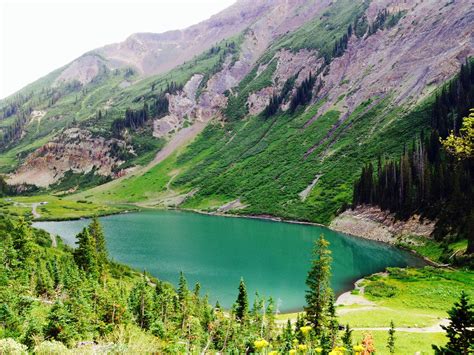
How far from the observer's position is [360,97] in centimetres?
19900

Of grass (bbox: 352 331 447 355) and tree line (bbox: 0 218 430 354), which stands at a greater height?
tree line (bbox: 0 218 430 354)

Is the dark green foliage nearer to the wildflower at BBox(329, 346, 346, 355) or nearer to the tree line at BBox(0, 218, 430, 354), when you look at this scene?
the tree line at BBox(0, 218, 430, 354)

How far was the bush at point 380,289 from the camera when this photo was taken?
63062mm

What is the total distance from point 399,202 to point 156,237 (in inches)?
2968

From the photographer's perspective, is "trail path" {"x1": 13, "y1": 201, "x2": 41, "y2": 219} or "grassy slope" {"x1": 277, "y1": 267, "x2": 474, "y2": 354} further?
"trail path" {"x1": 13, "y1": 201, "x2": 41, "y2": 219}

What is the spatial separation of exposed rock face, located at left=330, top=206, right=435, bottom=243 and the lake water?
4057mm

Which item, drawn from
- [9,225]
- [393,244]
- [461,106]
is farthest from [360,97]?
[9,225]

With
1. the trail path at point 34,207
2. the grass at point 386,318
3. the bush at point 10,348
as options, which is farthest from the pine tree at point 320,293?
the trail path at point 34,207

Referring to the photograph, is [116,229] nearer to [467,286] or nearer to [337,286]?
[337,286]

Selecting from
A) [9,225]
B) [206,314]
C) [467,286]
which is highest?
[9,225]

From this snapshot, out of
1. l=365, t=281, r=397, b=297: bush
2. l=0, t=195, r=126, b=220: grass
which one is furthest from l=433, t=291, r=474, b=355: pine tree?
l=0, t=195, r=126, b=220: grass

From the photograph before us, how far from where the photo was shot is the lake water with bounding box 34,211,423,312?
70062mm

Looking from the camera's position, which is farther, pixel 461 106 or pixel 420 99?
pixel 420 99

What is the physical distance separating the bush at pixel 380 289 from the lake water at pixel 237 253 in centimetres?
464
